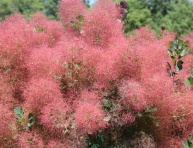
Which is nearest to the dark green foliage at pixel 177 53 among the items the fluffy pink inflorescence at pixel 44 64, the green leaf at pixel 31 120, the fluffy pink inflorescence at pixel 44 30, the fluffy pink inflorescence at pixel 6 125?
the fluffy pink inflorescence at pixel 44 64

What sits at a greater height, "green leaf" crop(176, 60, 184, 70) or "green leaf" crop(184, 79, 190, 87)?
"green leaf" crop(184, 79, 190, 87)

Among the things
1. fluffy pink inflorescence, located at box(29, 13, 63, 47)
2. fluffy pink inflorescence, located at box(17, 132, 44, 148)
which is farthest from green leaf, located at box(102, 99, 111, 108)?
fluffy pink inflorescence, located at box(29, 13, 63, 47)

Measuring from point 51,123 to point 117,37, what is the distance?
3.04 feet

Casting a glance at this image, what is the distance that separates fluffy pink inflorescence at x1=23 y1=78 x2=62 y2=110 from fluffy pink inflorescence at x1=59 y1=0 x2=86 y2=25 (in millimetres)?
974

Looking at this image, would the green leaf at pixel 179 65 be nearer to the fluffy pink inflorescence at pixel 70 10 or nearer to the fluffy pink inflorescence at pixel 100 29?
the fluffy pink inflorescence at pixel 100 29

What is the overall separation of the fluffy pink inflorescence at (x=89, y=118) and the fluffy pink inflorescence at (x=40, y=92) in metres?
0.21

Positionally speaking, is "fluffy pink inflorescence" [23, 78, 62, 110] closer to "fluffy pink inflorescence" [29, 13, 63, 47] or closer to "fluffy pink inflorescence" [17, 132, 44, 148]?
"fluffy pink inflorescence" [17, 132, 44, 148]

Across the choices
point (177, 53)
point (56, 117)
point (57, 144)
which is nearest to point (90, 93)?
point (56, 117)

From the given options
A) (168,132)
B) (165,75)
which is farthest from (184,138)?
(165,75)

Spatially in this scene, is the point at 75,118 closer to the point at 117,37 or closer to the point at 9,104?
the point at 9,104

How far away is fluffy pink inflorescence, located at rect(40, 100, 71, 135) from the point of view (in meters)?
2.60

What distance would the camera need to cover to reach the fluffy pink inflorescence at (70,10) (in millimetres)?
3588

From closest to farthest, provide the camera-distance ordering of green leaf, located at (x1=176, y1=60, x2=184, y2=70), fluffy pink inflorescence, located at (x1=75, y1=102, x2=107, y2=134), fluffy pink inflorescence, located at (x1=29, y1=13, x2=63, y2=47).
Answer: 1. fluffy pink inflorescence, located at (x1=75, y1=102, x2=107, y2=134)
2. green leaf, located at (x1=176, y1=60, x2=184, y2=70)
3. fluffy pink inflorescence, located at (x1=29, y1=13, x2=63, y2=47)

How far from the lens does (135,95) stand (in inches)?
103
